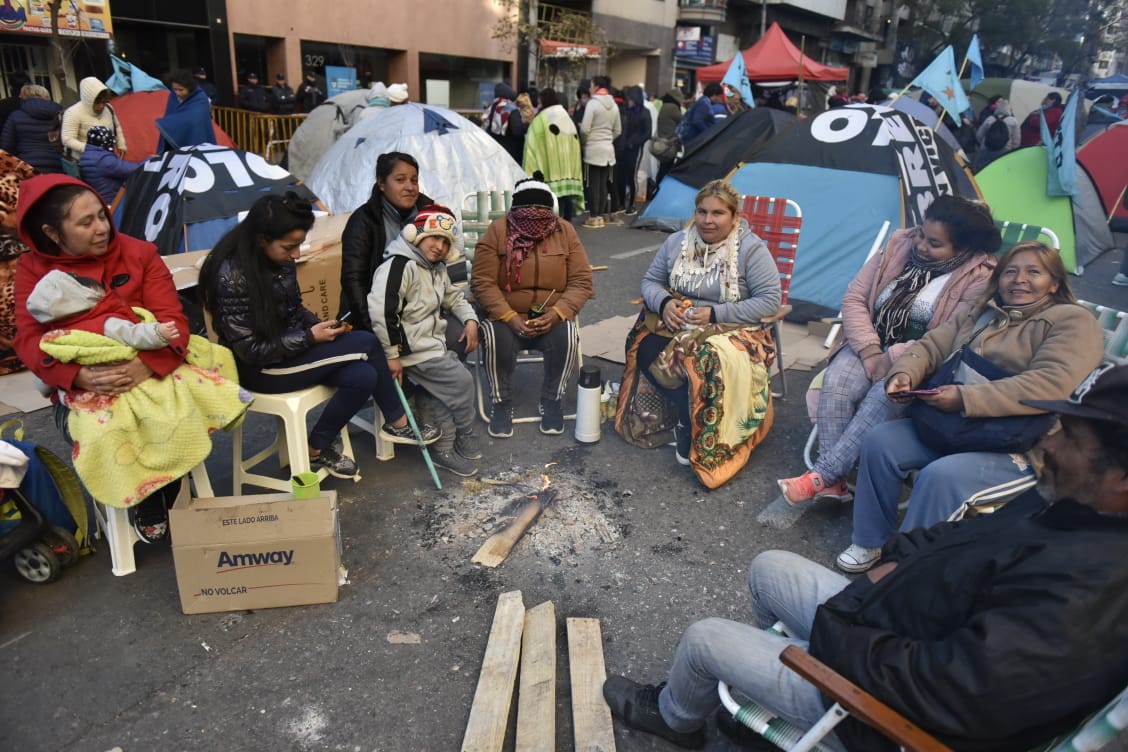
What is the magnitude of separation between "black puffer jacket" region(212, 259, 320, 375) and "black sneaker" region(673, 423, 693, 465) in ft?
6.56

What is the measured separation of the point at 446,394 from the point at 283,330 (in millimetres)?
878

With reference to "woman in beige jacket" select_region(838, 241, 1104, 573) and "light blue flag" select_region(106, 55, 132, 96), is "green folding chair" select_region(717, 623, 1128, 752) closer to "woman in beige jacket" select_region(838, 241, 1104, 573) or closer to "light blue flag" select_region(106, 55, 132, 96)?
"woman in beige jacket" select_region(838, 241, 1104, 573)

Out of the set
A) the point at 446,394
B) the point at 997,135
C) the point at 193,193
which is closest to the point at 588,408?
the point at 446,394

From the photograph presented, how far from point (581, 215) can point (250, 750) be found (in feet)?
31.5

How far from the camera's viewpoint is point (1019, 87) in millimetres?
18953

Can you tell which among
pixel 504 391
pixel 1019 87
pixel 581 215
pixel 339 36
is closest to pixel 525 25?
pixel 339 36

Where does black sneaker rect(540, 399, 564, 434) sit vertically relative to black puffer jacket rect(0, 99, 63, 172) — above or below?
below

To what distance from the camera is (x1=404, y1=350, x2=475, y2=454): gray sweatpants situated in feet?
12.2

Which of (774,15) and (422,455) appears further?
(774,15)

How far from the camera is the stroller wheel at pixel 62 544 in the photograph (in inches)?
114

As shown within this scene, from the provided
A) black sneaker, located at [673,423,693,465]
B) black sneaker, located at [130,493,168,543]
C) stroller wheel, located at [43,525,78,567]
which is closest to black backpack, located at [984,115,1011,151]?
black sneaker, located at [673,423,693,465]

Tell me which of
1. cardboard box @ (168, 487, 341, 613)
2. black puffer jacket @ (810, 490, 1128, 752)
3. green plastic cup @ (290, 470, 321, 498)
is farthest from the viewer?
green plastic cup @ (290, 470, 321, 498)

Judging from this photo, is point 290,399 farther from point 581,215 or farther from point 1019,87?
point 1019,87

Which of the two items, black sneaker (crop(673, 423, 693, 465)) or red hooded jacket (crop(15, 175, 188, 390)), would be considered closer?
red hooded jacket (crop(15, 175, 188, 390))
